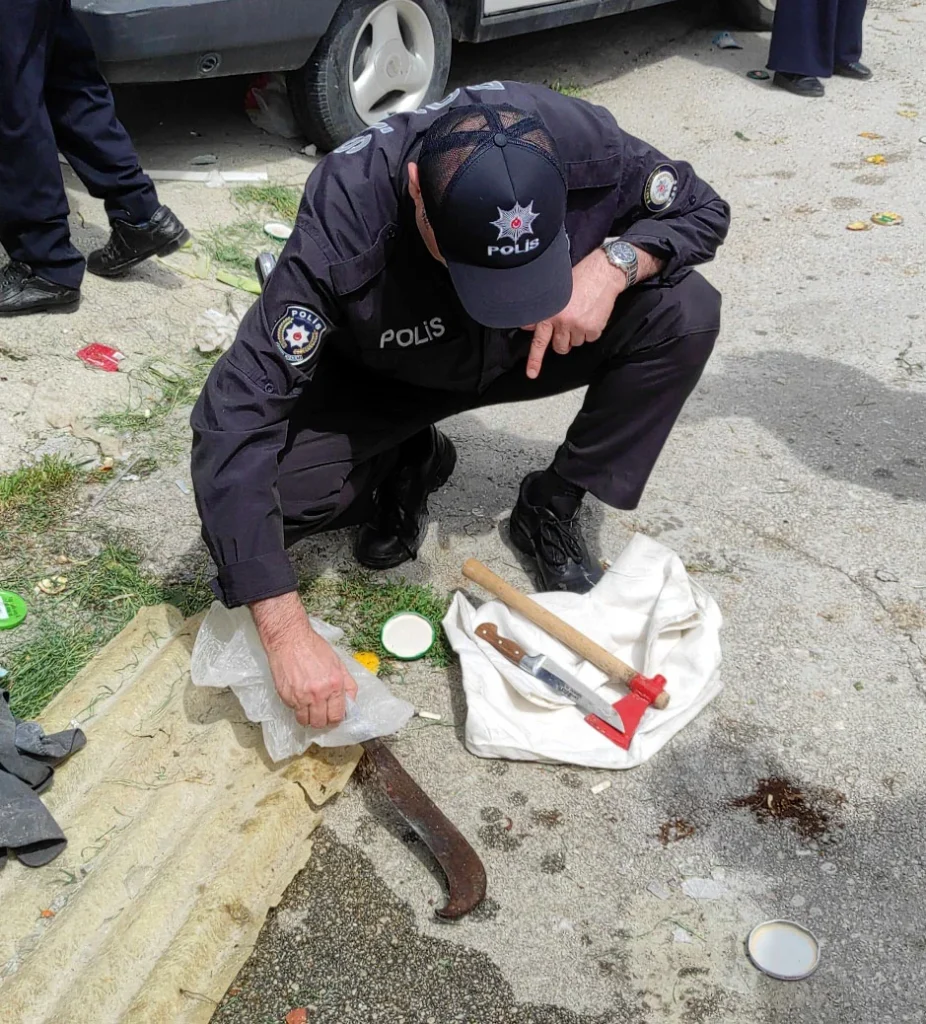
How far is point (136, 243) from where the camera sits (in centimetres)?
372

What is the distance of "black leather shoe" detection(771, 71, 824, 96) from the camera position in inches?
232

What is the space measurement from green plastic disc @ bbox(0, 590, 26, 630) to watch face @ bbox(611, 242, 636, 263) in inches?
65.4

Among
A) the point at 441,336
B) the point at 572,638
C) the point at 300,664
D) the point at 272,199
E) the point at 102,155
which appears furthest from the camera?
the point at 272,199

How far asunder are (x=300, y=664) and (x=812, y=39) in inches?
208

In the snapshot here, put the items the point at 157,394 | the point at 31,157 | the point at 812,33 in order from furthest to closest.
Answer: the point at 812,33
the point at 157,394
the point at 31,157

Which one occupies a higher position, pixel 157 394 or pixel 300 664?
pixel 300 664

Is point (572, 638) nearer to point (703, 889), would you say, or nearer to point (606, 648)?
point (606, 648)

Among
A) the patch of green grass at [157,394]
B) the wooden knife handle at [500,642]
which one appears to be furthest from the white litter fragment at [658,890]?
the patch of green grass at [157,394]

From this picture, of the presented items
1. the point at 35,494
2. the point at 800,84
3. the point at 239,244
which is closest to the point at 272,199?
the point at 239,244

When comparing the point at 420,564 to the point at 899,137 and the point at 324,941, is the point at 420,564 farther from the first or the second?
the point at 899,137

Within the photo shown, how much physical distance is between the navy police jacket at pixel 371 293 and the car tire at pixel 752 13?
5055mm

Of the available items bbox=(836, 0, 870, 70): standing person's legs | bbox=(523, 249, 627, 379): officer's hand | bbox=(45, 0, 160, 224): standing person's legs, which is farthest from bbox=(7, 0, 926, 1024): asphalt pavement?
bbox=(836, 0, 870, 70): standing person's legs

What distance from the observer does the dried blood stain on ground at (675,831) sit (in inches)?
84.1

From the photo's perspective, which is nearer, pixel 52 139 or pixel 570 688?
pixel 570 688
